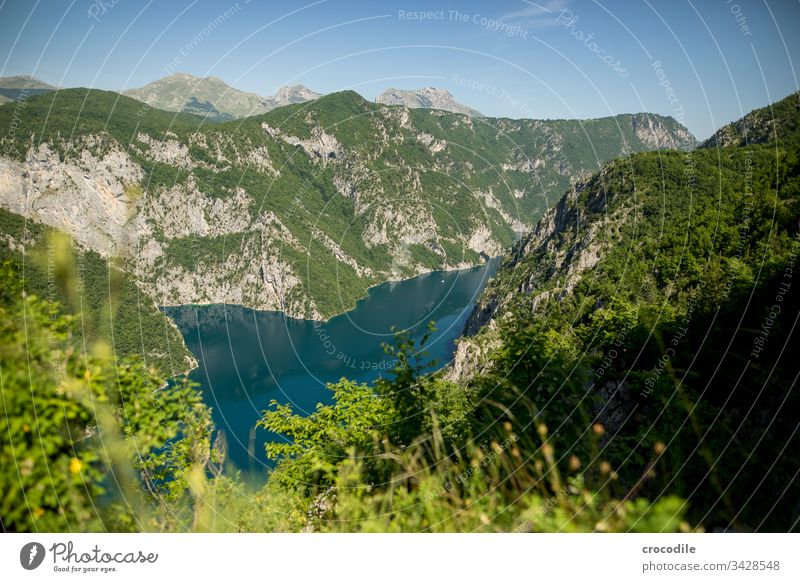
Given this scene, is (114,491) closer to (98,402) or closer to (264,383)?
(98,402)

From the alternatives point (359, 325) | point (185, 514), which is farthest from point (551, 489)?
point (359, 325)
